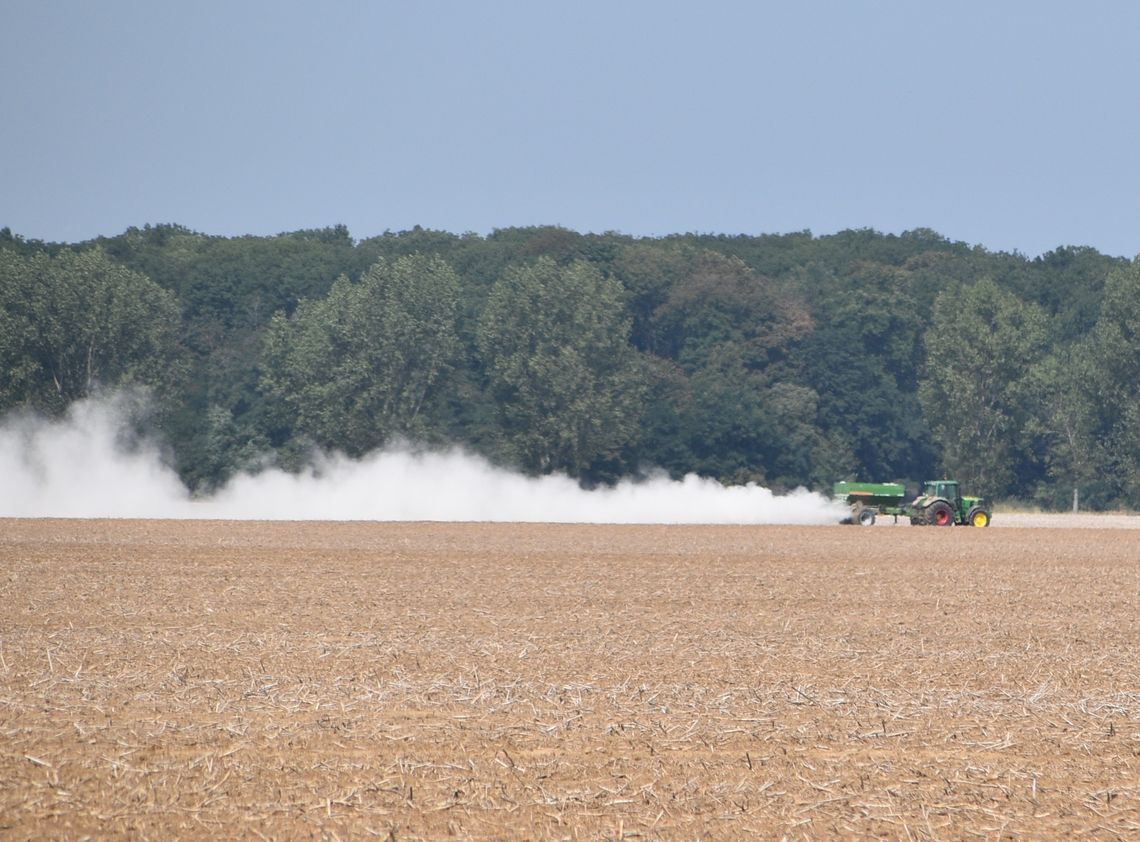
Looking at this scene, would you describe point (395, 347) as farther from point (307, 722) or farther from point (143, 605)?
point (307, 722)

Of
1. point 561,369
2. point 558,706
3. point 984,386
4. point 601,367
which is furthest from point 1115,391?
point 558,706

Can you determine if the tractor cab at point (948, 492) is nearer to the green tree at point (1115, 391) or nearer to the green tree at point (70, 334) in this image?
the green tree at point (1115, 391)

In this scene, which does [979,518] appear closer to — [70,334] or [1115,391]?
[1115,391]

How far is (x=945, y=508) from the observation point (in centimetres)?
6134

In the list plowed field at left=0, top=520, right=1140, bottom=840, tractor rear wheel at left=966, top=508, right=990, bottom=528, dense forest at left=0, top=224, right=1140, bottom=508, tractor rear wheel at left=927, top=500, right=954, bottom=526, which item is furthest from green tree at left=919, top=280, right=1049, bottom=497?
plowed field at left=0, top=520, right=1140, bottom=840

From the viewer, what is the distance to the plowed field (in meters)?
11.5

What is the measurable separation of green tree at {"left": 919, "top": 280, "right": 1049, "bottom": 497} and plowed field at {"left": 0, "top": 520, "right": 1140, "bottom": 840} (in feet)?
208

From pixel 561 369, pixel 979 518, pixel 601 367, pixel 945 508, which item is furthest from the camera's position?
pixel 601 367

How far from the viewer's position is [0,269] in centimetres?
8369

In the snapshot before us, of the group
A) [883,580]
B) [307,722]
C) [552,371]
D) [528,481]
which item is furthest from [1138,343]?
[307,722]

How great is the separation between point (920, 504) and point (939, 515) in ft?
3.11

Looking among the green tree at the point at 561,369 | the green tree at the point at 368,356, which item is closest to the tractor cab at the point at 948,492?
the green tree at the point at 561,369

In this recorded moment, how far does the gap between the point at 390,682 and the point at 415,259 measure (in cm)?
7723

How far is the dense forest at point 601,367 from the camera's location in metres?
83.8
